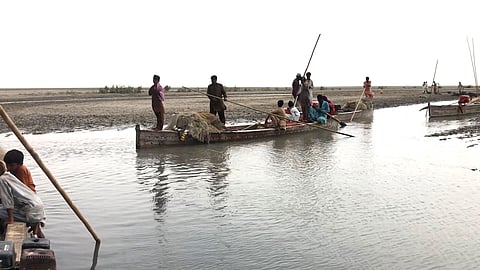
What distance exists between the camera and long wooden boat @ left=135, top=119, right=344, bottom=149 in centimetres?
1383

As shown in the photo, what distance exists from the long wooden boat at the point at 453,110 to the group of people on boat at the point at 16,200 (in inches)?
857

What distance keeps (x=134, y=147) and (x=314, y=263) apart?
9.86 meters

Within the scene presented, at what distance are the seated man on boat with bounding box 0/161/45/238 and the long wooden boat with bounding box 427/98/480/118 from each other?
2181 cm

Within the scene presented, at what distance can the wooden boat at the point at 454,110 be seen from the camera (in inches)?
976

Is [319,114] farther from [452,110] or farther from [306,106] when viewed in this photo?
[452,110]

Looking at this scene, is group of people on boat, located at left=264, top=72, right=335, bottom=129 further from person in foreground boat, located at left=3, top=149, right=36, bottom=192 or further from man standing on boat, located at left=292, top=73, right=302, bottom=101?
person in foreground boat, located at left=3, top=149, right=36, bottom=192

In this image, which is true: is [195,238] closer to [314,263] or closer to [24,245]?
[314,263]

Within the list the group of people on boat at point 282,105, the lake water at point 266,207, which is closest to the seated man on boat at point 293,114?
the group of people on boat at point 282,105

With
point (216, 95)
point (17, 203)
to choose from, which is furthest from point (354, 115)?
point (17, 203)

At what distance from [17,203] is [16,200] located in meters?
0.04

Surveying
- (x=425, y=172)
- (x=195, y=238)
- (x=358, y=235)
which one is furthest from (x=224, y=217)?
(x=425, y=172)

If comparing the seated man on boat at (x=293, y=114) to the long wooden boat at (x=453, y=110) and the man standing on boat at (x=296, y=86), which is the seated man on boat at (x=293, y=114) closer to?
the man standing on boat at (x=296, y=86)

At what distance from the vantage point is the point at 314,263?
18.1ft

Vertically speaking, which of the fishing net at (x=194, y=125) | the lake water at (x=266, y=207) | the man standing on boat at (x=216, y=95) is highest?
the man standing on boat at (x=216, y=95)
